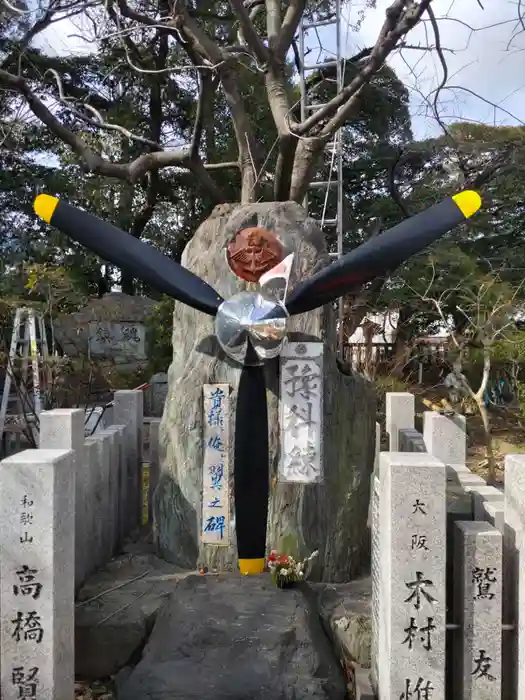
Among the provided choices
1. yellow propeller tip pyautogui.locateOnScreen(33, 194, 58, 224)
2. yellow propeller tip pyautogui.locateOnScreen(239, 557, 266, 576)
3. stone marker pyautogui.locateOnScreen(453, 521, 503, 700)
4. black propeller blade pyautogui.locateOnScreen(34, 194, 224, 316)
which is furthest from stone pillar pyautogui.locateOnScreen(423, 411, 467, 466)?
yellow propeller tip pyautogui.locateOnScreen(33, 194, 58, 224)

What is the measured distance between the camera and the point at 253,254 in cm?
582

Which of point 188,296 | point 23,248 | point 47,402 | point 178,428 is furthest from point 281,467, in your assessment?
point 23,248

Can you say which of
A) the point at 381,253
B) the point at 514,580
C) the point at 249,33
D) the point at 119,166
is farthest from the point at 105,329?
the point at 514,580

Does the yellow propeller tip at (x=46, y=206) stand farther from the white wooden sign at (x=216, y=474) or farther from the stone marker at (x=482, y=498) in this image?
the stone marker at (x=482, y=498)

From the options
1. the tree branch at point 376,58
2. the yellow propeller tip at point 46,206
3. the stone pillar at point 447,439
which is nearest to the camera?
the yellow propeller tip at point 46,206

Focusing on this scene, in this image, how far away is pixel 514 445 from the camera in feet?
49.9

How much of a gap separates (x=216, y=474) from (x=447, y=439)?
283cm

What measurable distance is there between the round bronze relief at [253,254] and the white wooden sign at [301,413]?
0.78 metres

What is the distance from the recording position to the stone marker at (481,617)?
3.80m

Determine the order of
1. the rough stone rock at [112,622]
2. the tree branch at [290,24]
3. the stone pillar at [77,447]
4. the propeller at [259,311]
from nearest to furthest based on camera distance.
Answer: the rough stone rock at [112,622], the stone pillar at [77,447], the propeller at [259,311], the tree branch at [290,24]

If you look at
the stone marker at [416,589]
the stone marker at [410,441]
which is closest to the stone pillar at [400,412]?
the stone marker at [410,441]

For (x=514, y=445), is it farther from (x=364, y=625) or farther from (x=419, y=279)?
(x=364, y=625)

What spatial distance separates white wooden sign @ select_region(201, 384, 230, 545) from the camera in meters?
5.73

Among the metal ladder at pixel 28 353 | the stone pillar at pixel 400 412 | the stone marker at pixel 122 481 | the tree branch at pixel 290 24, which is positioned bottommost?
the stone marker at pixel 122 481
